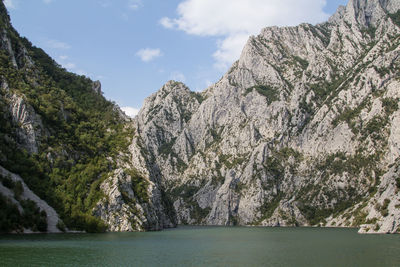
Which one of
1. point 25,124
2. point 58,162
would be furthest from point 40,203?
point 25,124

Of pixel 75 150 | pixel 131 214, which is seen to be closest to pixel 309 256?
pixel 131 214

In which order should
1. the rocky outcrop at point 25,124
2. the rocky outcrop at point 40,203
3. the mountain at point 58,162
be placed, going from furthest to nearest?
the rocky outcrop at point 25,124
the mountain at point 58,162
the rocky outcrop at point 40,203

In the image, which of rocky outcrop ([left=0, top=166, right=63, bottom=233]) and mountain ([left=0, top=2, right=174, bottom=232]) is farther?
mountain ([left=0, top=2, right=174, bottom=232])

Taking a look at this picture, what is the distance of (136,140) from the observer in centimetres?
17362

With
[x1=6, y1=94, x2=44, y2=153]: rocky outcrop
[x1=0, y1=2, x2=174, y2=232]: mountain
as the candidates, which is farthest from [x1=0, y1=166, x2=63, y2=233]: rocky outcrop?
[x1=6, y1=94, x2=44, y2=153]: rocky outcrop

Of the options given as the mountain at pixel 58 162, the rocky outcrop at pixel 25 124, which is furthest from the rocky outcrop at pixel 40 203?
the rocky outcrop at pixel 25 124

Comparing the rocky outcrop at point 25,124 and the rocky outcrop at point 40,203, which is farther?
the rocky outcrop at point 25,124

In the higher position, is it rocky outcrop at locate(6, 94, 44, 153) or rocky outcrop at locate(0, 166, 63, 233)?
rocky outcrop at locate(6, 94, 44, 153)

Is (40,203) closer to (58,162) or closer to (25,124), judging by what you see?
(58,162)

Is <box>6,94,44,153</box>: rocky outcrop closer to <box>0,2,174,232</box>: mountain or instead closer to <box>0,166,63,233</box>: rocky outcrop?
<box>0,2,174,232</box>: mountain

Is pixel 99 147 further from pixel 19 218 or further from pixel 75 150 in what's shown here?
pixel 19 218

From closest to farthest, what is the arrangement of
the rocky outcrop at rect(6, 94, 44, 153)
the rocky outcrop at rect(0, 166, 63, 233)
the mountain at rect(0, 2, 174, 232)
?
the rocky outcrop at rect(0, 166, 63, 233) < the mountain at rect(0, 2, 174, 232) < the rocky outcrop at rect(6, 94, 44, 153)

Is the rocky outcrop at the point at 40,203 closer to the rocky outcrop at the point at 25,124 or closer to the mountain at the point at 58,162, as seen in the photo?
the mountain at the point at 58,162

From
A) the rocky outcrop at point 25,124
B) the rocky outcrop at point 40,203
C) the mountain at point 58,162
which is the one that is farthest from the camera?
the rocky outcrop at point 25,124
